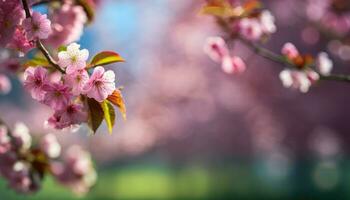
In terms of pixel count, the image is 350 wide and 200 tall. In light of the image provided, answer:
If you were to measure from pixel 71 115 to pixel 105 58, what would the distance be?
0.18 metres

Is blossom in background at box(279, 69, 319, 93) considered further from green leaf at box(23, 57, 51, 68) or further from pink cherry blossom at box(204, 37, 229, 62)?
green leaf at box(23, 57, 51, 68)

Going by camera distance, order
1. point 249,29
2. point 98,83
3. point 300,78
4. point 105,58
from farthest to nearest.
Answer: point 249,29 → point 300,78 → point 105,58 → point 98,83

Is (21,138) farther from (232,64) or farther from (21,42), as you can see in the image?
(232,64)

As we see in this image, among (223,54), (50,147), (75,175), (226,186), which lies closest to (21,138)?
(50,147)

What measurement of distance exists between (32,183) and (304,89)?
1.12 metres

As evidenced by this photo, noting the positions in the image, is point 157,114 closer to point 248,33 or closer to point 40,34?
point 248,33

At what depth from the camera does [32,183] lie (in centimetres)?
239

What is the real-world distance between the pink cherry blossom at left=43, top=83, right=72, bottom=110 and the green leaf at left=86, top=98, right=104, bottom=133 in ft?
0.23

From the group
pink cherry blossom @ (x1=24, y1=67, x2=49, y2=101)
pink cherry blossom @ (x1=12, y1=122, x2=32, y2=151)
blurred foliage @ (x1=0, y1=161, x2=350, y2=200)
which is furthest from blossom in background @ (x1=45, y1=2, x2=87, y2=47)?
blurred foliage @ (x1=0, y1=161, x2=350, y2=200)

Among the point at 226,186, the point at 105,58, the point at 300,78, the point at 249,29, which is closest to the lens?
the point at 105,58

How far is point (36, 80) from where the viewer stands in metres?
1.64

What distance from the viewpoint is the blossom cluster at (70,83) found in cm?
158

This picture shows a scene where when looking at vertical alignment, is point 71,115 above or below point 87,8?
below

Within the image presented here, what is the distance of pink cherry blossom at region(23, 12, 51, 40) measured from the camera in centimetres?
164
